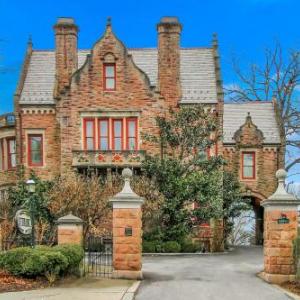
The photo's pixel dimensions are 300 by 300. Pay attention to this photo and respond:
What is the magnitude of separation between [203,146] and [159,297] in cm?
1706

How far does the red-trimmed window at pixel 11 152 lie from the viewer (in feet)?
113

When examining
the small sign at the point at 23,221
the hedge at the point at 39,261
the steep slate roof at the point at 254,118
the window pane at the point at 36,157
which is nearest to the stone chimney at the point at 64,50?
the window pane at the point at 36,157

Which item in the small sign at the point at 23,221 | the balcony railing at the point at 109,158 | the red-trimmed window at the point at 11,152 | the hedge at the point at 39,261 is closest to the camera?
the hedge at the point at 39,261

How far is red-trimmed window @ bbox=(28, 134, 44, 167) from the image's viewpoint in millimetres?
33312

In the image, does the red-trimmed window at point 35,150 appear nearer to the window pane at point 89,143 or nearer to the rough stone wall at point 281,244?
the window pane at point 89,143

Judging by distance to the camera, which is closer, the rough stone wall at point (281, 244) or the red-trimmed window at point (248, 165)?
the rough stone wall at point (281, 244)

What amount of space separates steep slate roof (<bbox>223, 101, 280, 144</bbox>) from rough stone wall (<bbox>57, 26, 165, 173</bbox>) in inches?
280

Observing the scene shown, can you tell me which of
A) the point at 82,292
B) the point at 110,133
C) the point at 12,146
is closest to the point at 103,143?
the point at 110,133

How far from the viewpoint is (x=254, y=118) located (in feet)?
126

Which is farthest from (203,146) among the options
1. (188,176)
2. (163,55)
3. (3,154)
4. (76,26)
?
(3,154)

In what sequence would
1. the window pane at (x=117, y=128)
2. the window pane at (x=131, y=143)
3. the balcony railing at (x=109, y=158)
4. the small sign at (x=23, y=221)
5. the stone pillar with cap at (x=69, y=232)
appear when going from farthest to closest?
the window pane at (x=117, y=128), the window pane at (x=131, y=143), the balcony railing at (x=109, y=158), the small sign at (x=23, y=221), the stone pillar with cap at (x=69, y=232)

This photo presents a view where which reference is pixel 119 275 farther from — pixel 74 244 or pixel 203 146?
pixel 203 146

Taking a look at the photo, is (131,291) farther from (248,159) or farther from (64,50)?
(248,159)

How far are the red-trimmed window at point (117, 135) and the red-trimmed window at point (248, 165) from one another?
8950mm
